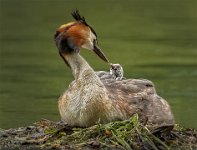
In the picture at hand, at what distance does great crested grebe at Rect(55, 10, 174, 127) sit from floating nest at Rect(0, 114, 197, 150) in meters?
0.23

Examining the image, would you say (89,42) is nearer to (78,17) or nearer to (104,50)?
(78,17)

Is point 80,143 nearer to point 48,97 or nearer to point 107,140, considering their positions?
point 107,140

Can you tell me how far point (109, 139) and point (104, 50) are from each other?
13555 mm

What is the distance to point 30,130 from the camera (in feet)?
43.8

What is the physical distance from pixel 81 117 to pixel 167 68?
10.3 metres

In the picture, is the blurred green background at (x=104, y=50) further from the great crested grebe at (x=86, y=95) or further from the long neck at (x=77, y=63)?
the long neck at (x=77, y=63)

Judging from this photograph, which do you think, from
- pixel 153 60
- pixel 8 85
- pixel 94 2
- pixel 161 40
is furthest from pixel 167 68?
pixel 94 2

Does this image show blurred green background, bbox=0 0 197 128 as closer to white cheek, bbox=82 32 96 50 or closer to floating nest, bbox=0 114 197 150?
→ floating nest, bbox=0 114 197 150

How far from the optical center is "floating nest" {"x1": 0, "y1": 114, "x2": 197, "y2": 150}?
11.9 metres

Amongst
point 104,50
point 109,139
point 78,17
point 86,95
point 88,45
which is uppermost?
point 78,17

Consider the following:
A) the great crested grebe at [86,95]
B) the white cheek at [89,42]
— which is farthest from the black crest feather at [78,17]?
the white cheek at [89,42]

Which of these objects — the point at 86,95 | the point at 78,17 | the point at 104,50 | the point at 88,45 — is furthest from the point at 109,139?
the point at 104,50

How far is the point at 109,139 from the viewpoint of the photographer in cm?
1199

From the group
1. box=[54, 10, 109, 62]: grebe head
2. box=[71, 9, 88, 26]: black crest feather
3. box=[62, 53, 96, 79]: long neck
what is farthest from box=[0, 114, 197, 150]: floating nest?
box=[71, 9, 88, 26]: black crest feather
